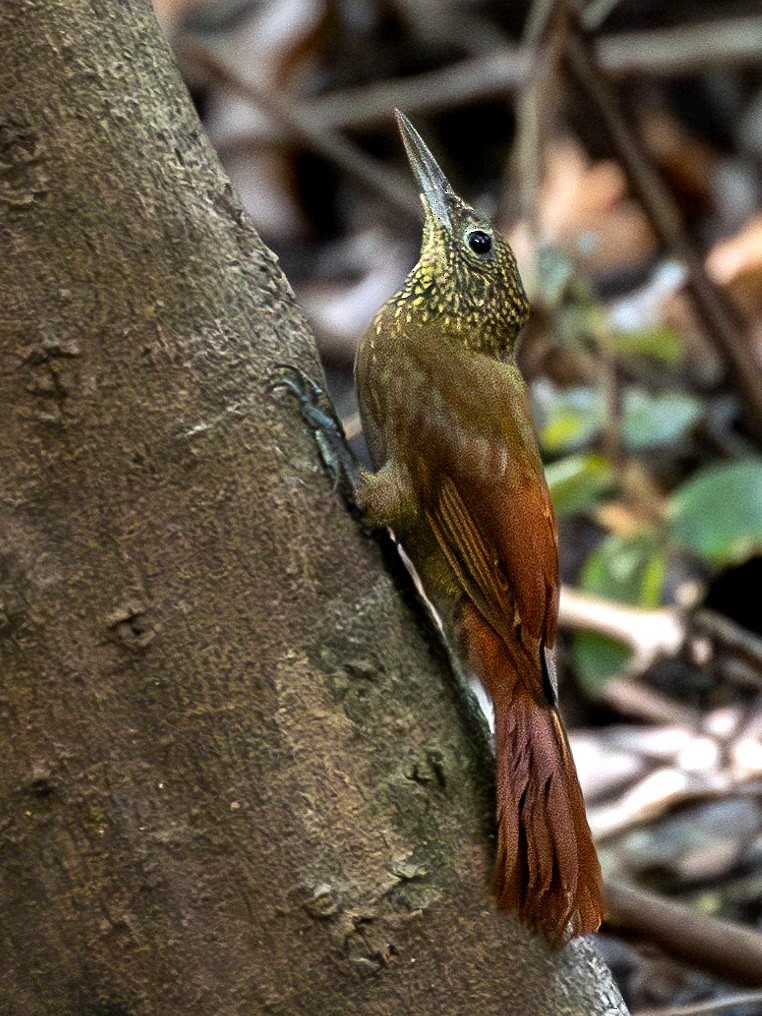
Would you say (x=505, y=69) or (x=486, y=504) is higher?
(x=505, y=69)

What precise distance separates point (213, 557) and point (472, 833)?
0.49 meters

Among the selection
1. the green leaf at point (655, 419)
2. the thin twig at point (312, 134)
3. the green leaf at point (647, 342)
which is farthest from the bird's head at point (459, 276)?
the thin twig at point (312, 134)

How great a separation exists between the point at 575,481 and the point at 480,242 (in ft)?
3.72

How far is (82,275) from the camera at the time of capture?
5.15 feet

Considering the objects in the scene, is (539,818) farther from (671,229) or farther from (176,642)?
(671,229)

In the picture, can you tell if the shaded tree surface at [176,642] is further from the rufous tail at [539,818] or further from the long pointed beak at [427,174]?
the long pointed beak at [427,174]

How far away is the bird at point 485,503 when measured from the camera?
6.12 ft

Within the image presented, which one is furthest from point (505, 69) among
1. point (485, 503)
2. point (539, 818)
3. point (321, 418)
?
point (539, 818)

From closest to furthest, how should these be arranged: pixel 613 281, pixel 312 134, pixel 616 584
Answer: pixel 616 584
pixel 312 134
pixel 613 281

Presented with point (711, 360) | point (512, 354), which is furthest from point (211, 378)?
point (711, 360)

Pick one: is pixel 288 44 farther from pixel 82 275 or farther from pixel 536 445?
pixel 82 275

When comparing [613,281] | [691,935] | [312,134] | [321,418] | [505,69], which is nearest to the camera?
[321,418]

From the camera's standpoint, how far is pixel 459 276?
256 cm

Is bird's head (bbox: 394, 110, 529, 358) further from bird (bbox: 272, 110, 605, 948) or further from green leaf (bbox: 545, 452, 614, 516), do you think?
green leaf (bbox: 545, 452, 614, 516)
